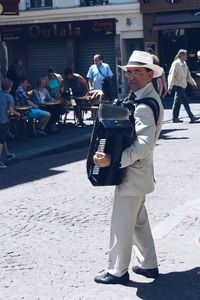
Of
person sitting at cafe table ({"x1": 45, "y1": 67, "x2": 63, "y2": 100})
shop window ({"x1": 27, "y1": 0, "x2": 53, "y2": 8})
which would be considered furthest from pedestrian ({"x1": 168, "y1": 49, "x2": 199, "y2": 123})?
shop window ({"x1": 27, "y1": 0, "x2": 53, "y2": 8})

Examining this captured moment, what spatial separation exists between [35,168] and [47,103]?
16.2 ft

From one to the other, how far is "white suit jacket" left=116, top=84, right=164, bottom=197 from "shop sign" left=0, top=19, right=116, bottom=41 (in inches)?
919

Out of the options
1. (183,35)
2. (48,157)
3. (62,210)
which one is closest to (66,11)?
(183,35)

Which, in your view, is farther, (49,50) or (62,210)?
(49,50)

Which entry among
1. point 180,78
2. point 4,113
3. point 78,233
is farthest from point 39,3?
point 78,233

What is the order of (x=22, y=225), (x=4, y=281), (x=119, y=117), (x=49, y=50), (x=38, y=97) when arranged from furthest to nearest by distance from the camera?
(x=49, y=50)
(x=38, y=97)
(x=22, y=225)
(x=4, y=281)
(x=119, y=117)

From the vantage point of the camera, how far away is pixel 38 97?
17.8 meters

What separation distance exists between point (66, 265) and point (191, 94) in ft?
71.1

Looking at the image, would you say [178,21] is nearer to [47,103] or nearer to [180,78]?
[180,78]

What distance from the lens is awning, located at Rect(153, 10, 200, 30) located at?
27.7m

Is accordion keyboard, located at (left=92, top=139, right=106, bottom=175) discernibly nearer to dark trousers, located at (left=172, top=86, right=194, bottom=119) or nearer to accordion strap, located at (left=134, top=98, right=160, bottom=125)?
accordion strap, located at (left=134, top=98, right=160, bottom=125)

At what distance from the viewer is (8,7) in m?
18.4

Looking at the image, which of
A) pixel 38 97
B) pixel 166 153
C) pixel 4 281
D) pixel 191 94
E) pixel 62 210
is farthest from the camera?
pixel 191 94

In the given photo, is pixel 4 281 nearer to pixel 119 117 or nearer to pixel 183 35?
pixel 119 117
